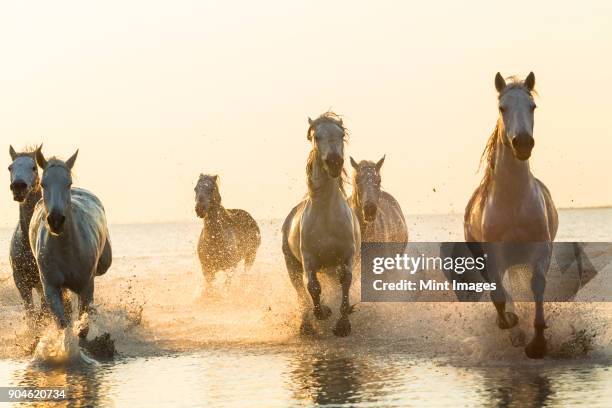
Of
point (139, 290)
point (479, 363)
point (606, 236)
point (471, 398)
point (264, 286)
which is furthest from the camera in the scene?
point (606, 236)

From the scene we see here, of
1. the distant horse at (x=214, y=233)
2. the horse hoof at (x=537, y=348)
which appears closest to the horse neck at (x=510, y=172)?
the horse hoof at (x=537, y=348)

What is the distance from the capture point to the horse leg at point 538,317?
927cm

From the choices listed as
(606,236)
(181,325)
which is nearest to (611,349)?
(181,325)

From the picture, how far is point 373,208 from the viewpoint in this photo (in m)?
13.4

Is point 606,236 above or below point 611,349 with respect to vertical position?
above

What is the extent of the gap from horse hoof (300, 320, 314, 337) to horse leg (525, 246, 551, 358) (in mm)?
2947

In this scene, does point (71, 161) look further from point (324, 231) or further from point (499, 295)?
point (499, 295)

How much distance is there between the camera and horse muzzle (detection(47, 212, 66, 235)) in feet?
32.3

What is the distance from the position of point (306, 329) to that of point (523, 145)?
3.80 meters

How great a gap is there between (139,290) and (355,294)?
999 centimetres

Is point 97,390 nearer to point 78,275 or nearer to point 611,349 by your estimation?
point 78,275

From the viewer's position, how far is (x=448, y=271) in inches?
467

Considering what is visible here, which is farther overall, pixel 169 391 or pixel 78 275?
pixel 78 275

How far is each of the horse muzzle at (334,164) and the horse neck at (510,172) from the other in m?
1.72
